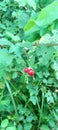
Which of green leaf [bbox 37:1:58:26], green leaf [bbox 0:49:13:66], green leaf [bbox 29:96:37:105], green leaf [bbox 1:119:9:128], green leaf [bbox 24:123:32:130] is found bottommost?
green leaf [bbox 24:123:32:130]

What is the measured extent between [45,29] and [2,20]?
0.66m

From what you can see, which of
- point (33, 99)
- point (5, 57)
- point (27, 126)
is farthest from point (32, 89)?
point (5, 57)

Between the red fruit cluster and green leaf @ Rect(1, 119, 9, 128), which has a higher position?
the red fruit cluster

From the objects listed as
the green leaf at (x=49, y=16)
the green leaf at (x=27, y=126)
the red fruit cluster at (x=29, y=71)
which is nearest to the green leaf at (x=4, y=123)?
the green leaf at (x=27, y=126)

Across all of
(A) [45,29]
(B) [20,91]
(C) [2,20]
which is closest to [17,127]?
(B) [20,91]

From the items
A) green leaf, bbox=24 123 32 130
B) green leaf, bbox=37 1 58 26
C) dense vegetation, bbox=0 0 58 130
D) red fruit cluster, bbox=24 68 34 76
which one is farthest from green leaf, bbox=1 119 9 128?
green leaf, bbox=37 1 58 26

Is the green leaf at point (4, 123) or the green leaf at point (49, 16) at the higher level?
the green leaf at point (49, 16)

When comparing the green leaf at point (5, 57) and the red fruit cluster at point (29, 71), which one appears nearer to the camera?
the green leaf at point (5, 57)

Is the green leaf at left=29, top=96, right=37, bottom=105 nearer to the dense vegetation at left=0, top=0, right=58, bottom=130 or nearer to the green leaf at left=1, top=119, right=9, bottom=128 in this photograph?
the dense vegetation at left=0, top=0, right=58, bottom=130

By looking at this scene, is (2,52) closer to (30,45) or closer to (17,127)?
(30,45)

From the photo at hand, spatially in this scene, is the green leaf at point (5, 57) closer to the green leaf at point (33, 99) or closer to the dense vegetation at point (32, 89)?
the dense vegetation at point (32, 89)

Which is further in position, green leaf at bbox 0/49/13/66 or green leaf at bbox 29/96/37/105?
green leaf at bbox 29/96/37/105

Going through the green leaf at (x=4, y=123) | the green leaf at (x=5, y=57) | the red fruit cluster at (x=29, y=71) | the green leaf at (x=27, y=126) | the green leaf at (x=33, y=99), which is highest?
the green leaf at (x=5, y=57)

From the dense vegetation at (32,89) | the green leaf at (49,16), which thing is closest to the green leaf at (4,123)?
the dense vegetation at (32,89)
